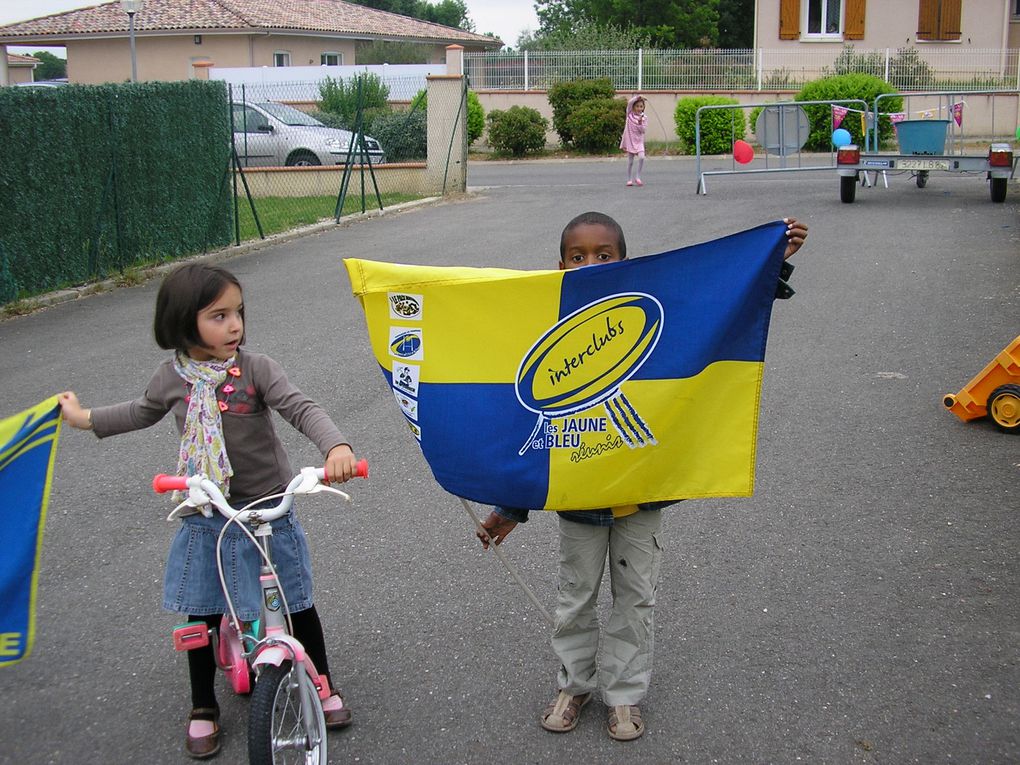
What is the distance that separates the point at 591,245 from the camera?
11.7ft

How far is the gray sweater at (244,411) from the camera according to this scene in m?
3.38

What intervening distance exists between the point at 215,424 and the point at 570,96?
31.0 m

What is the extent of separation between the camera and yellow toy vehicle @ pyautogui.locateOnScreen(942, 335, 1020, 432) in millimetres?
6555

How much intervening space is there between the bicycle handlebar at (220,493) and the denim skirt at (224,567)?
0.29m

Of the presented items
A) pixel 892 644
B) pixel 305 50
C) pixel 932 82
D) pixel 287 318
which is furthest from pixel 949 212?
pixel 305 50

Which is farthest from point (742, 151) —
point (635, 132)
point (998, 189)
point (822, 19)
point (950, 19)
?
point (950, 19)

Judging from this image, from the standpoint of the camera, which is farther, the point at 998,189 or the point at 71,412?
the point at 998,189

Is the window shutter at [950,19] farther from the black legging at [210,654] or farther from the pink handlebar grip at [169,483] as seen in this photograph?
the pink handlebar grip at [169,483]

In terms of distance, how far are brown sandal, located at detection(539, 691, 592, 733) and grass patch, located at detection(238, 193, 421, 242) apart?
41.4 feet

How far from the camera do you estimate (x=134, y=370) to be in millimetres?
8594

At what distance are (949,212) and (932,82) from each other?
2033 cm

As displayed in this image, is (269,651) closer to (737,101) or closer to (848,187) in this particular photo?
(848,187)

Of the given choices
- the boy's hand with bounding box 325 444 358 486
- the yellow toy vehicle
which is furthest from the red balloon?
the boy's hand with bounding box 325 444 358 486

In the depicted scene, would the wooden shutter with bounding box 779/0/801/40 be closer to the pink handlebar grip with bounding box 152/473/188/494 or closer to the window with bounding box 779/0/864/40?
the window with bounding box 779/0/864/40
